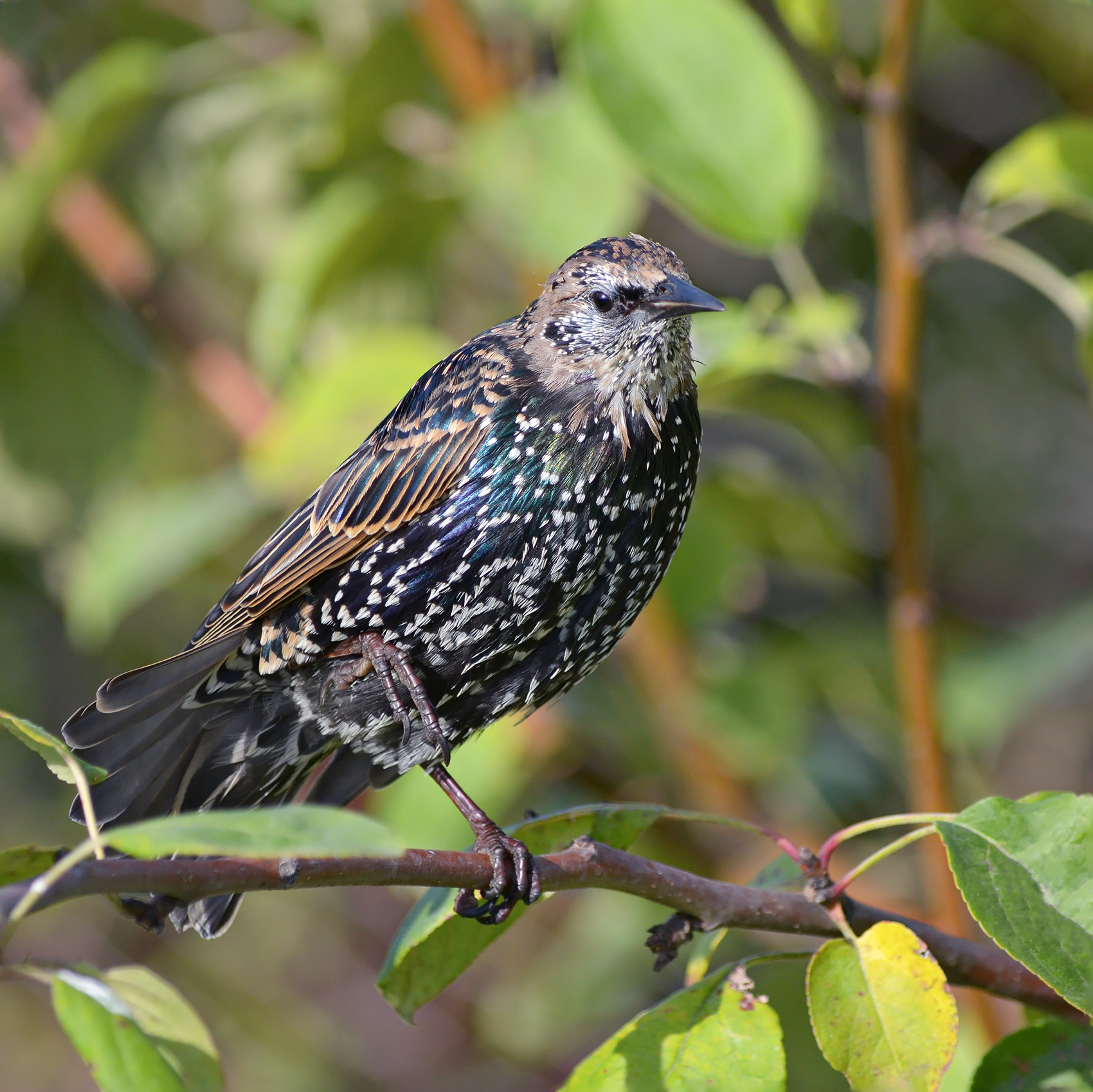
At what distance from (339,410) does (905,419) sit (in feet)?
4.31

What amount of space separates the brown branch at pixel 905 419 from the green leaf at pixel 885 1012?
4.20 feet

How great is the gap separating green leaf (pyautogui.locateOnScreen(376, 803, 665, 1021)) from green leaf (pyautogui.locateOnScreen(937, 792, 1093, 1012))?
18.3 inches

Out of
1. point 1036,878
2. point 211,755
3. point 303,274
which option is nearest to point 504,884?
point 1036,878

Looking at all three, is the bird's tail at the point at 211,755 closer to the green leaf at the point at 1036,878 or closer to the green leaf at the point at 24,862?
the green leaf at the point at 24,862

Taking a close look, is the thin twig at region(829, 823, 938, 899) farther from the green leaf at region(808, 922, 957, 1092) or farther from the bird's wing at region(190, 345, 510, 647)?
the bird's wing at region(190, 345, 510, 647)

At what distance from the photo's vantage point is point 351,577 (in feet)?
8.46

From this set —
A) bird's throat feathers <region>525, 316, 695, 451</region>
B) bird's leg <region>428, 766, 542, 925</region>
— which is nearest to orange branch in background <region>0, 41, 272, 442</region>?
bird's throat feathers <region>525, 316, 695, 451</region>

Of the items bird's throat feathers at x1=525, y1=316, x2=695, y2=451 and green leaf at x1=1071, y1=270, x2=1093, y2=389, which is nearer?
bird's throat feathers at x1=525, y1=316, x2=695, y2=451

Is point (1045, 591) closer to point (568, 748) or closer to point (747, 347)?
point (568, 748)

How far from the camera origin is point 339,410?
3322 mm

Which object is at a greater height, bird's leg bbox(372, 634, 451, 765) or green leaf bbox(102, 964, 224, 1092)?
bird's leg bbox(372, 634, 451, 765)

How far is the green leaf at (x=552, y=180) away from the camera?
3.30 meters

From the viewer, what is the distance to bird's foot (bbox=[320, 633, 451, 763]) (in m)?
2.52

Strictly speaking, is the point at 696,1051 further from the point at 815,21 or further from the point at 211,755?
the point at 815,21
